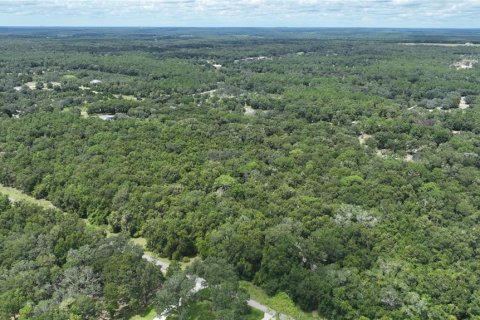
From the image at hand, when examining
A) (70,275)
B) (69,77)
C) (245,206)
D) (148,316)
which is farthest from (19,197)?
(69,77)

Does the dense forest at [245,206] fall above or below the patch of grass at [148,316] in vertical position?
above

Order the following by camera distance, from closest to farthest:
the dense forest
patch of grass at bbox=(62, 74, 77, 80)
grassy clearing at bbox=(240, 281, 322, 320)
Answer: grassy clearing at bbox=(240, 281, 322, 320)
the dense forest
patch of grass at bbox=(62, 74, 77, 80)

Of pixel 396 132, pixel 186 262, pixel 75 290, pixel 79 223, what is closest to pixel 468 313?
pixel 186 262

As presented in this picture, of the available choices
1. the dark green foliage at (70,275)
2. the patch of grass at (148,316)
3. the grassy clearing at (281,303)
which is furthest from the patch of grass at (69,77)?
the grassy clearing at (281,303)

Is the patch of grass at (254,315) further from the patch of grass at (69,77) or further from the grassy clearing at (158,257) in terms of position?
the patch of grass at (69,77)

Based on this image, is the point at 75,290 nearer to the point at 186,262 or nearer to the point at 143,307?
the point at 143,307

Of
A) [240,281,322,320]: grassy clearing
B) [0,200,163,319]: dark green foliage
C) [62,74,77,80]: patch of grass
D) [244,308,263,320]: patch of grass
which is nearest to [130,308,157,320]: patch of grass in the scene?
[0,200,163,319]: dark green foliage

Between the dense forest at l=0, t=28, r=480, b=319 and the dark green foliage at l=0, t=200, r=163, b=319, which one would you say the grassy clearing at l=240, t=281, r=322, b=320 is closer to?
the dense forest at l=0, t=28, r=480, b=319
